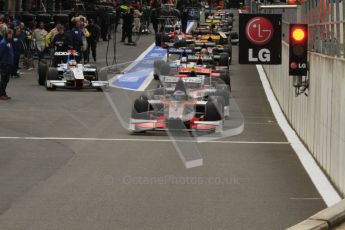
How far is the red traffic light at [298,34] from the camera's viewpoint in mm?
15773

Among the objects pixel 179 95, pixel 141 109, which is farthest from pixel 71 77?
pixel 141 109

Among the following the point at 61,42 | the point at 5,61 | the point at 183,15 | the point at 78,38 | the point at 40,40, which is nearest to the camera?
the point at 5,61

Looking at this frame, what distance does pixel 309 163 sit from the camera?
16453 mm

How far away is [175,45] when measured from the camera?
1455 inches

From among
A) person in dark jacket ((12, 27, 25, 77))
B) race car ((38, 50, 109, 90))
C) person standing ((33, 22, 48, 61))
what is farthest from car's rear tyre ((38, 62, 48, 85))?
person standing ((33, 22, 48, 61))

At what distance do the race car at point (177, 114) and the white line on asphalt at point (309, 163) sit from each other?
1470mm

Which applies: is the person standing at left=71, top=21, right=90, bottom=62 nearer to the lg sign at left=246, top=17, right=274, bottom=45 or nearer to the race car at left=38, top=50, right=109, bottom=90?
the race car at left=38, top=50, right=109, bottom=90

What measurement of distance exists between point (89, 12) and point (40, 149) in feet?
118

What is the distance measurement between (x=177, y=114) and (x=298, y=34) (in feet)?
18.5

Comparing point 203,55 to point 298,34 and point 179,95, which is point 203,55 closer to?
point 179,95

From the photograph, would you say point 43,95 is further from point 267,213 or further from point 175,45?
point 267,213

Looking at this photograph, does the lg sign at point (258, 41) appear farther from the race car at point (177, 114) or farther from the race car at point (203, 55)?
the race car at point (203, 55)

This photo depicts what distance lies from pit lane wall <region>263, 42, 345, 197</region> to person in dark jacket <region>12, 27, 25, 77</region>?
16.2m

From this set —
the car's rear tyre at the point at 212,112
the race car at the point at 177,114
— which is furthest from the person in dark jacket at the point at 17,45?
the car's rear tyre at the point at 212,112
